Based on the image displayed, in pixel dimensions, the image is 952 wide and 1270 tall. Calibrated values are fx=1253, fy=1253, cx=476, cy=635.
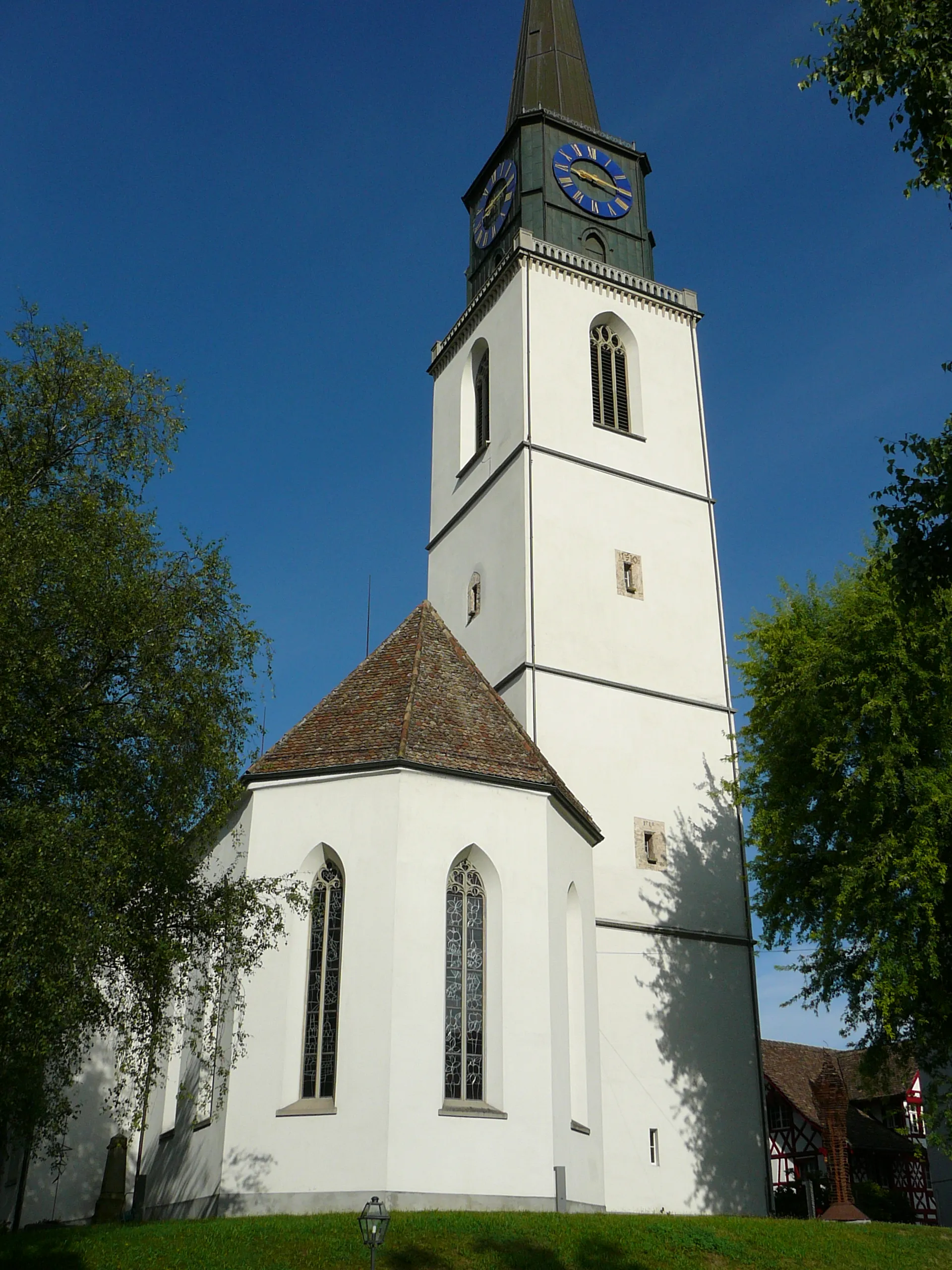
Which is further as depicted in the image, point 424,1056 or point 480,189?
point 480,189

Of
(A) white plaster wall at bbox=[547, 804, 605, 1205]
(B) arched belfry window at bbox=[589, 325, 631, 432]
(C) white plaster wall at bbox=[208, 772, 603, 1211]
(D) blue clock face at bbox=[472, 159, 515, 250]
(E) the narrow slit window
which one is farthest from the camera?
(D) blue clock face at bbox=[472, 159, 515, 250]

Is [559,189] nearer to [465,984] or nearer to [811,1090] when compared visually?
[465,984]

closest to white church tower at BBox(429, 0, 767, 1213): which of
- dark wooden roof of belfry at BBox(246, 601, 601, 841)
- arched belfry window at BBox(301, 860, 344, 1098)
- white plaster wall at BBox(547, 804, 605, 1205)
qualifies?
white plaster wall at BBox(547, 804, 605, 1205)

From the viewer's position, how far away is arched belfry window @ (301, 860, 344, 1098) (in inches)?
634

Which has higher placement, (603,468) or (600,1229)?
(603,468)

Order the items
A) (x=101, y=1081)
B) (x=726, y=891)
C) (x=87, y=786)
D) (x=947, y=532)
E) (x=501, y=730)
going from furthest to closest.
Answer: (x=101, y=1081) < (x=726, y=891) < (x=501, y=730) < (x=87, y=786) < (x=947, y=532)

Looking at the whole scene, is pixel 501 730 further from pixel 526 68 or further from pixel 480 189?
pixel 526 68

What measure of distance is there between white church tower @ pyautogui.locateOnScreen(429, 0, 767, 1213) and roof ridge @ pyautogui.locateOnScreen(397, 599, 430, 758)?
7.72ft

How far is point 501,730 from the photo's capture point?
19547 mm

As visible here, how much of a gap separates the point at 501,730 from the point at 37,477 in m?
7.83

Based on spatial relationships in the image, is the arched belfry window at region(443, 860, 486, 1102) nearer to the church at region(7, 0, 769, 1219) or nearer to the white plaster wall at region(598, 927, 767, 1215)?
the church at region(7, 0, 769, 1219)

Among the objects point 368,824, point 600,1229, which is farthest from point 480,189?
point 600,1229

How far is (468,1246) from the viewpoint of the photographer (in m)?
13.4

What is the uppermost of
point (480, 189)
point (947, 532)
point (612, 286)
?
point (480, 189)
